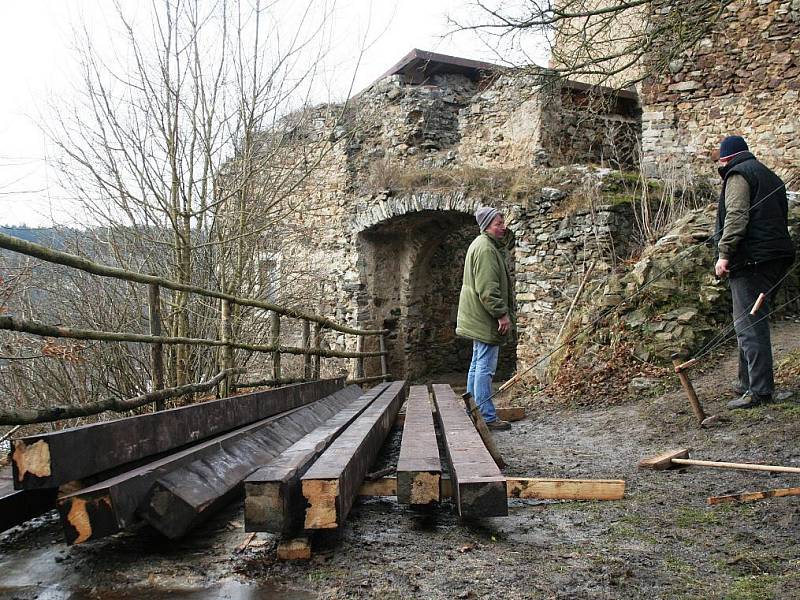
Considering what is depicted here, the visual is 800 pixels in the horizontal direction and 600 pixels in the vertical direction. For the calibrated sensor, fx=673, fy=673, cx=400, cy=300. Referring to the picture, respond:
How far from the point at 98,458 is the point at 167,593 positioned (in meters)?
0.57

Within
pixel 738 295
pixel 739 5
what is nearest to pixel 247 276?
pixel 738 295

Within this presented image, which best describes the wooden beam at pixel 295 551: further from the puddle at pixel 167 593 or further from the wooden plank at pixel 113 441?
the wooden plank at pixel 113 441

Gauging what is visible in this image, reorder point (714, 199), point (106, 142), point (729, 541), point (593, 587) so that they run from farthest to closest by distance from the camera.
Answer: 1. point (714, 199)
2. point (106, 142)
3. point (729, 541)
4. point (593, 587)

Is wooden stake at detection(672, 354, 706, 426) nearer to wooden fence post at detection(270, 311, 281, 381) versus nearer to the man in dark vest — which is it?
the man in dark vest

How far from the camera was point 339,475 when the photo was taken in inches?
84.4

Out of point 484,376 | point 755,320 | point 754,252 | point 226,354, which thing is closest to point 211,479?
point 226,354

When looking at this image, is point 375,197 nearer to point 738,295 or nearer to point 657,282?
point 657,282

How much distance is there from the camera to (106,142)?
7.02 metres

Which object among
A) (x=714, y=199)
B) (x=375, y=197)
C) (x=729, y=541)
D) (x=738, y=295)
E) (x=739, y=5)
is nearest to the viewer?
(x=729, y=541)

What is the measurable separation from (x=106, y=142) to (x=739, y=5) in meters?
9.00

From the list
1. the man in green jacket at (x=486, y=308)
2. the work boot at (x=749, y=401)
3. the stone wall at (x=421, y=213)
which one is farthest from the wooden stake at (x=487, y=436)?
the stone wall at (x=421, y=213)

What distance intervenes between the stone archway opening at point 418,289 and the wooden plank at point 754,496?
364 inches

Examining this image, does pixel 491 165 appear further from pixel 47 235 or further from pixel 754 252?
pixel 754 252

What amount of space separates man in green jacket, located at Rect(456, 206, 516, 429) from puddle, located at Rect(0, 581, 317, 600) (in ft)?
10.8
